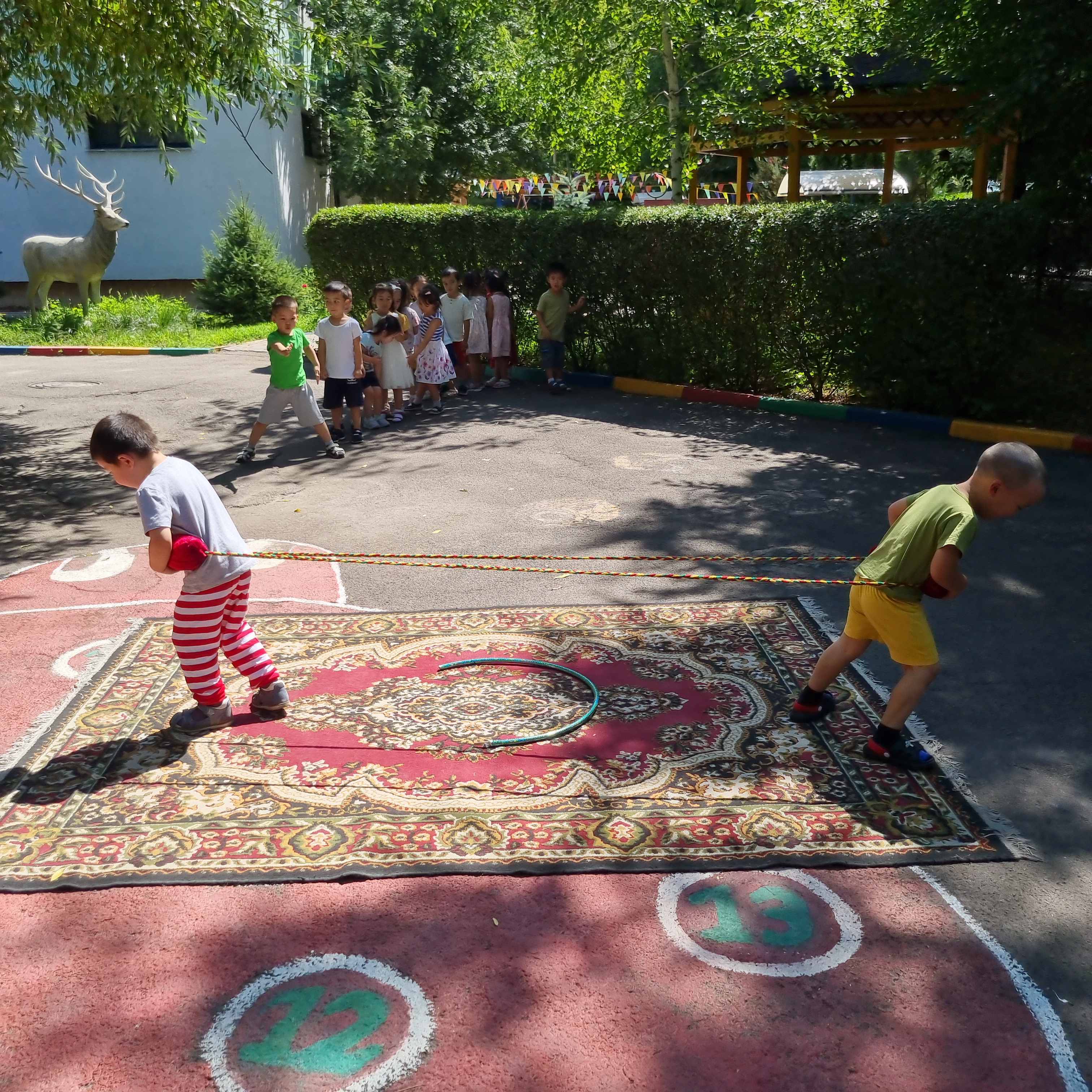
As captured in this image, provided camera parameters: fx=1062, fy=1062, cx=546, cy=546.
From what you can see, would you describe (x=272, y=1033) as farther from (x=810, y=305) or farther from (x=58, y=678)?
(x=810, y=305)

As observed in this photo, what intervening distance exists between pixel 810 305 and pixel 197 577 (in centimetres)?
895

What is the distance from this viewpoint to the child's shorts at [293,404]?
10.1 meters

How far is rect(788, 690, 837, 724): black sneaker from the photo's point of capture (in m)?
4.90

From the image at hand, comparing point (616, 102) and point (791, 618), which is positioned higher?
point (616, 102)

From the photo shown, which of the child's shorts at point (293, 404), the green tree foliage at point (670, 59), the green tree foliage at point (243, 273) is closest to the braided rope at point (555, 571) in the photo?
the child's shorts at point (293, 404)

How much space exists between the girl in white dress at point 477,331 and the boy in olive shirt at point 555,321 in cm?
69

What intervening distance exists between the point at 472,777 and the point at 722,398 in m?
9.09

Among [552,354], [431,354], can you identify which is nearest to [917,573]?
[431,354]

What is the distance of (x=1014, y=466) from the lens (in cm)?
402

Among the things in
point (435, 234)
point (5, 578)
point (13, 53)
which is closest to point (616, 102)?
point (435, 234)

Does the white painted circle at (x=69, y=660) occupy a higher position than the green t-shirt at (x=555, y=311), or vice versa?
the green t-shirt at (x=555, y=311)

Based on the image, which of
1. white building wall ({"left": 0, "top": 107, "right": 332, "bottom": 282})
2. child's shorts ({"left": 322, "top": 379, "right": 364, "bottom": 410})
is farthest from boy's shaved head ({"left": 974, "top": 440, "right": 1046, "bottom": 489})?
white building wall ({"left": 0, "top": 107, "right": 332, "bottom": 282})

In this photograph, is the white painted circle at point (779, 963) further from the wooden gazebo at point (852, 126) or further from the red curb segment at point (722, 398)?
the wooden gazebo at point (852, 126)

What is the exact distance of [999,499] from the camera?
4.10m
